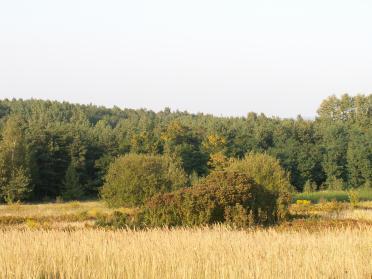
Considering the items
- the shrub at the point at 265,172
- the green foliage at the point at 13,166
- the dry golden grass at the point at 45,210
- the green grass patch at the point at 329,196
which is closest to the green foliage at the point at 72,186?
the green foliage at the point at 13,166

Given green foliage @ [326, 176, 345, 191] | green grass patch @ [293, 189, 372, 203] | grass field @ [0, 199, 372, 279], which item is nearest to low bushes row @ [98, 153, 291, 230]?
grass field @ [0, 199, 372, 279]

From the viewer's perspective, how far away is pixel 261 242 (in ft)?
32.2

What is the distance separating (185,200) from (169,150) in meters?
55.3

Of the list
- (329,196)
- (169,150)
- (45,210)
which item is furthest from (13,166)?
(329,196)

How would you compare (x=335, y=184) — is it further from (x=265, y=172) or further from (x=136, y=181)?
(x=136, y=181)

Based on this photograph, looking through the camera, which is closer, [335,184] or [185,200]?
[185,200]

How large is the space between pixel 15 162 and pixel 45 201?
5685 mm

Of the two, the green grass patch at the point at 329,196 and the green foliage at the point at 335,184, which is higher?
the green foliage at the point at 335,184

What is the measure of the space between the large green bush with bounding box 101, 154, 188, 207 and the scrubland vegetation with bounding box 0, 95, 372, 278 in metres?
0.11

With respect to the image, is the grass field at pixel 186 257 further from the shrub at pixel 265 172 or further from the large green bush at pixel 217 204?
the shrub at pixel 265 172

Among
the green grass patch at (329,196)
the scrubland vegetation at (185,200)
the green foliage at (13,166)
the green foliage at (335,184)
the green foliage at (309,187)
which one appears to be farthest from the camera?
the green foliage at (335,184)

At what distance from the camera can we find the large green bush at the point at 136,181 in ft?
143

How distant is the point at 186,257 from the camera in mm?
7805

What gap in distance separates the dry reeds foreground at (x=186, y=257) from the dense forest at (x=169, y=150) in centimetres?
5159
